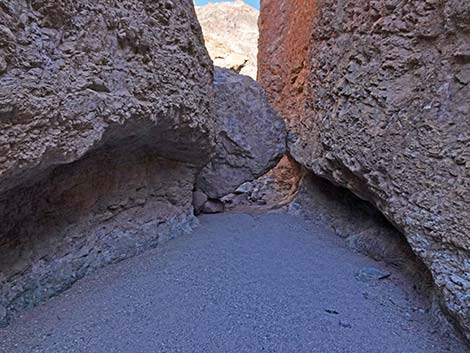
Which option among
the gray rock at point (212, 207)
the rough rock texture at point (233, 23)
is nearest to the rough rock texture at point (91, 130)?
the gray rock at point (212, 207)

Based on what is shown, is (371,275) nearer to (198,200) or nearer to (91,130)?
(91,130)

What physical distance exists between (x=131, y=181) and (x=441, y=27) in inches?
99.5

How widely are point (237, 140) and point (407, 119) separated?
2366 millimetres

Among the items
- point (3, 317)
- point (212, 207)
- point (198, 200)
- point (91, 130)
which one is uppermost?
point (91, 130)

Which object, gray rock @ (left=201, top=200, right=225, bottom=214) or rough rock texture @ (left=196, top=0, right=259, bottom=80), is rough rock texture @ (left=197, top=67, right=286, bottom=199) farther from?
rough rock texture @ (left=196, top=0, right=259, bottom=80)

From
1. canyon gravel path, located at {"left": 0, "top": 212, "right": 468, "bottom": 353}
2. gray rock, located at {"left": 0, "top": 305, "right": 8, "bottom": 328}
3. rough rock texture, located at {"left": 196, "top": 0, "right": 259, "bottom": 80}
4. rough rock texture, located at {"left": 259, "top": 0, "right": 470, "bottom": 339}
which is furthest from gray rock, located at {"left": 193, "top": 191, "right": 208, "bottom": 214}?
rough rock texture, located at {"left": 196, "top": 0, "right": 259, "bottom": 80}

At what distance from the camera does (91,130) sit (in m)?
1.68

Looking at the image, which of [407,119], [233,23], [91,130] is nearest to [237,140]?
[407,119]

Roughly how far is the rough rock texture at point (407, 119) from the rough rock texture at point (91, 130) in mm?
1296

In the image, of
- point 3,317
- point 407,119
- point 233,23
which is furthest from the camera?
point 233,23

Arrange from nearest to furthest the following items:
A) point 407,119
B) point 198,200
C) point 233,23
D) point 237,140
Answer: point 407,119 < point 198,200 < point 237,140 < point 233,23

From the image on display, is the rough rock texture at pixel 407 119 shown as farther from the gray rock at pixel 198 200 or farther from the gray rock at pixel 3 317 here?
the gray rock at pixel 3 317

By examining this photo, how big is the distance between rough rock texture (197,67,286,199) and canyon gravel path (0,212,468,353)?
160 cm

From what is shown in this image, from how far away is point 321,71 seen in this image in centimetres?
348
